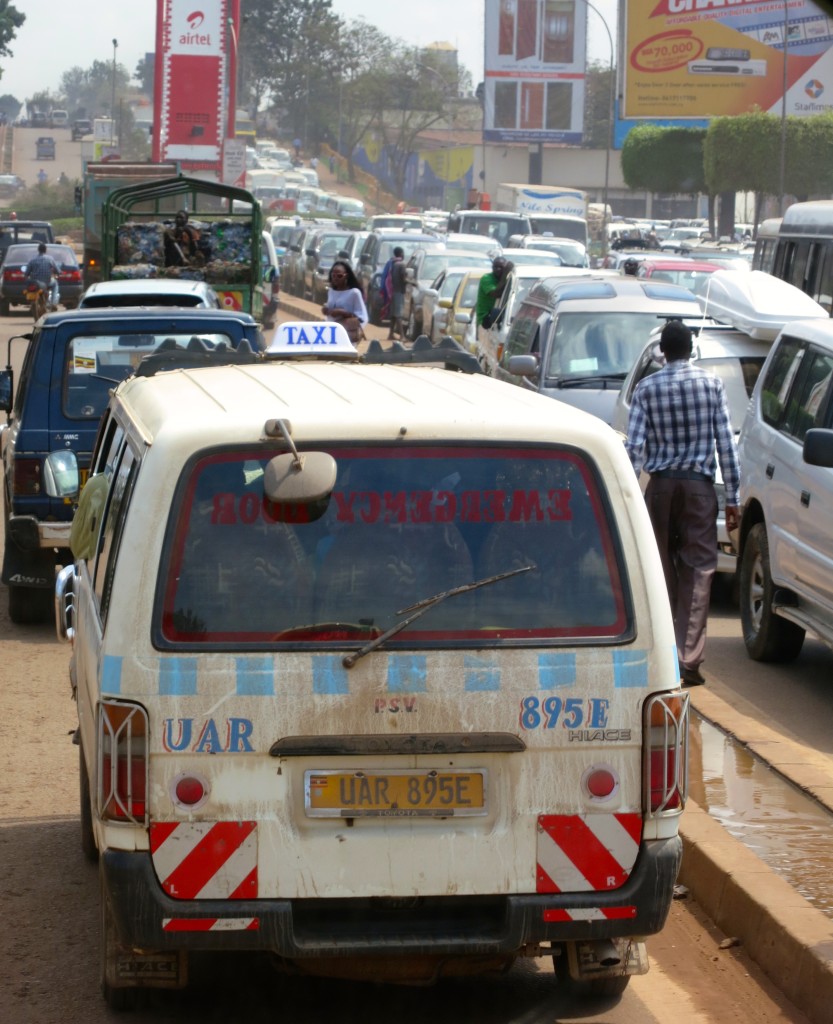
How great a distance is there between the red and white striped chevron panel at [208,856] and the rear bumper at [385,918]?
0.03m

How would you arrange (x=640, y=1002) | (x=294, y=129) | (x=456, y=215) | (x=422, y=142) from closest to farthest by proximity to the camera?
(x=640, y=1002), (x=456, y=215), (x=422, y=142), (x=294, y=129)

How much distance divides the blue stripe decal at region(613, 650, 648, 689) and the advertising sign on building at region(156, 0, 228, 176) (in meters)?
55.1

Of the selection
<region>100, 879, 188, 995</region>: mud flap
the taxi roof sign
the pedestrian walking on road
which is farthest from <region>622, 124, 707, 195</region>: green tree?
<region>100, 879, 188, 995</region>: mud flap

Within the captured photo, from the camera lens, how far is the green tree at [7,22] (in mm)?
91062

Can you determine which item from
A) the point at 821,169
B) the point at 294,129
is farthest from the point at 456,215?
the point at 294,129

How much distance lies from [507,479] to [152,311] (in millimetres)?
6478

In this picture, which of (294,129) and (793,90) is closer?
(793,90)

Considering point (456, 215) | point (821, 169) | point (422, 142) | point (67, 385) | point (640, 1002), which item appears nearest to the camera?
point (640, 1002)

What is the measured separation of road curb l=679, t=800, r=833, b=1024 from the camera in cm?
475

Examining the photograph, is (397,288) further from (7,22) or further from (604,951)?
(7,22)

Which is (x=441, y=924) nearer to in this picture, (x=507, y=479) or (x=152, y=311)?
(x=507, y=479)

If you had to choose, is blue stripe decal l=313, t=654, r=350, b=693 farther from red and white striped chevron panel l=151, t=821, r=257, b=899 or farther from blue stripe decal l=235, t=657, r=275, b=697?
red and white striped chevron panel l=151, t=821, r=257, b=899

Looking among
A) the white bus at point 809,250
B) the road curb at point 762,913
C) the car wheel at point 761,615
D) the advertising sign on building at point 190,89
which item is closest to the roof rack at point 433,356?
the road curb at point 762,913

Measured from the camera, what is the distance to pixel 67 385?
998 cm
